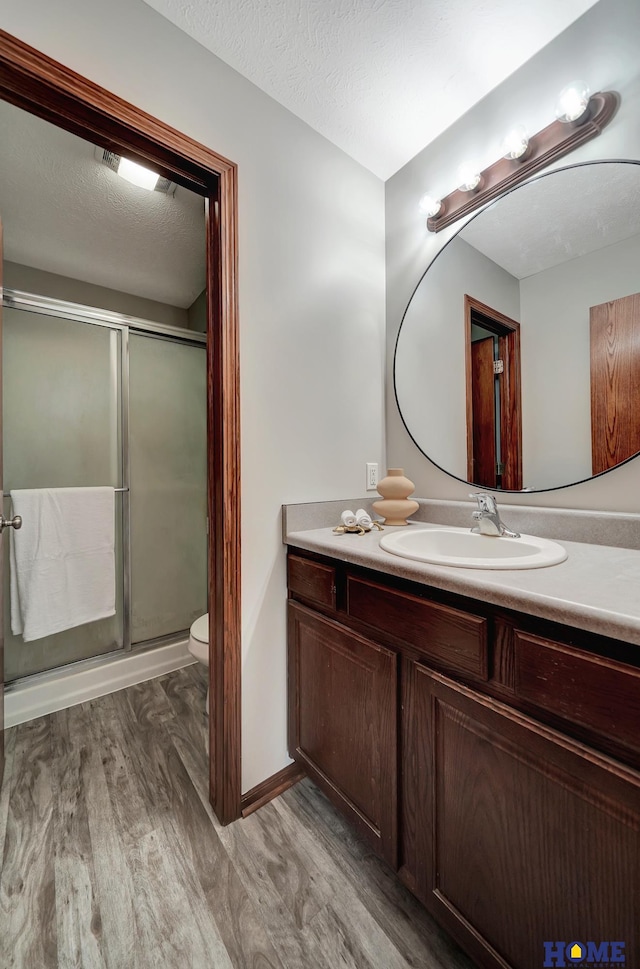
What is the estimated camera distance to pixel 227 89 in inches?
49.4

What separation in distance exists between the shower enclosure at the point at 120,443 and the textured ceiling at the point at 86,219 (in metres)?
0.36

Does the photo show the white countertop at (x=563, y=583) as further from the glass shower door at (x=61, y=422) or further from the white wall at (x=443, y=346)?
the glass shower door at (x=61, y=422)

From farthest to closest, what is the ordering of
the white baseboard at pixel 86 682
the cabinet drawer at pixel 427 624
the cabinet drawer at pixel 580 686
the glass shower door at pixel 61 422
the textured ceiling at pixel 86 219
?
the glass shower door at pixel 61 422 < the white baseboard at pixel 86 682 < the textured ceiling at pixel 86 219 < the cabinet drawer at pixel 427 624 < the cabinet drawer at pixel 580 686

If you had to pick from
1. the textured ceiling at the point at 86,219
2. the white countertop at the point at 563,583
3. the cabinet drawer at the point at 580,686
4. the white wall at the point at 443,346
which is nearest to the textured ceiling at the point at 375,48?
the white wall at the point at 443,346

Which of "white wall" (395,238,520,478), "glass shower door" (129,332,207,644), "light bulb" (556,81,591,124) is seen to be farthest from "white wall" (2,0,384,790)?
"glass shower door" (129,332,207,644)

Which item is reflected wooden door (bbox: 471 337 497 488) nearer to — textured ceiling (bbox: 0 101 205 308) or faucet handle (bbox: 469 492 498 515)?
faucet handle (bbox: 469 492 498 515)

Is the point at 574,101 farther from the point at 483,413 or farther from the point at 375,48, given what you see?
the point at 483,413

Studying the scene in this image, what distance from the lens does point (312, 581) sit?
126 cm

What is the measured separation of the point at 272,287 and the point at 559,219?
94 centimetres

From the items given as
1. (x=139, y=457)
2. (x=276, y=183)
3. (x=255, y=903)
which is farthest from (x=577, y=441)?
(x=139, y=457)

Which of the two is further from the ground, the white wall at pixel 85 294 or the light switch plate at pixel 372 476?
the white wall at pixel 85 294

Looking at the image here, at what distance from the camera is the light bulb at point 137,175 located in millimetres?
1550

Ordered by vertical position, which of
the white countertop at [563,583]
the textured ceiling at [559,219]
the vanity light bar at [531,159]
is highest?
the vanity light bar at [531,159]

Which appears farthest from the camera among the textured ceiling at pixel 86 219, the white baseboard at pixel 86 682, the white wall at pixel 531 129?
the white baseboard at pixel 86 682
